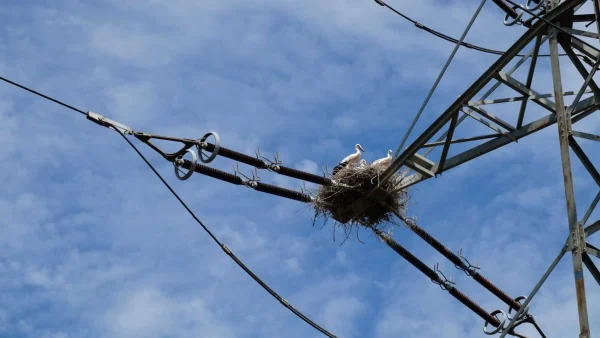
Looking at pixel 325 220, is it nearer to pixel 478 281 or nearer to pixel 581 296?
pixel 478 281

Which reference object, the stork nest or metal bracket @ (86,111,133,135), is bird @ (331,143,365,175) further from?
metal bracket @ (86,111,133,135)

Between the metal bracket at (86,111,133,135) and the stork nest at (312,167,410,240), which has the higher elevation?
the stork nest at (312,167,410,240)

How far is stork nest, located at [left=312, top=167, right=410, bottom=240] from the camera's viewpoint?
44.3ft

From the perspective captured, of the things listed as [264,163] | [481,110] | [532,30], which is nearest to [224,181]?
[264,163]

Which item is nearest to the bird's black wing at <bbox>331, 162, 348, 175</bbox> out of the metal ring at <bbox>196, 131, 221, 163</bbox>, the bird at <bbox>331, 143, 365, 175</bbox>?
the bird at <bbox>331, 143, 365, 175</bbox>

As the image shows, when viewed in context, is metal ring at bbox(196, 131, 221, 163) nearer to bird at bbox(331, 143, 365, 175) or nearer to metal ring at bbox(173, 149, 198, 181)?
metal ring at bbox(173, 149, 198, 181)

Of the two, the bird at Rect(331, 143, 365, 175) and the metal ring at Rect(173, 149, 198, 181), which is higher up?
the bird at Rect(331, 143, 365, 175)

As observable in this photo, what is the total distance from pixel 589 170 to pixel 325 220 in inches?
193

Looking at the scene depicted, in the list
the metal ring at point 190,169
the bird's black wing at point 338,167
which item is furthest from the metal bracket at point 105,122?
the bird's black wing at point 338,167

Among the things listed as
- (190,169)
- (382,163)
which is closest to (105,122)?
(190,169)

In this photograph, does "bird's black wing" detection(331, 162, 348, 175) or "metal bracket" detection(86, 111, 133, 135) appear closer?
"metal bracket" detection(86, 111, 133, 135)

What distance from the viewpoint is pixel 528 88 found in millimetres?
10891

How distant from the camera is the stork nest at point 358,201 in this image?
13.5m

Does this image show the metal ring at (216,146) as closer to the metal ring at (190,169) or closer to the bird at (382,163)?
the metal ring at (190,169)
